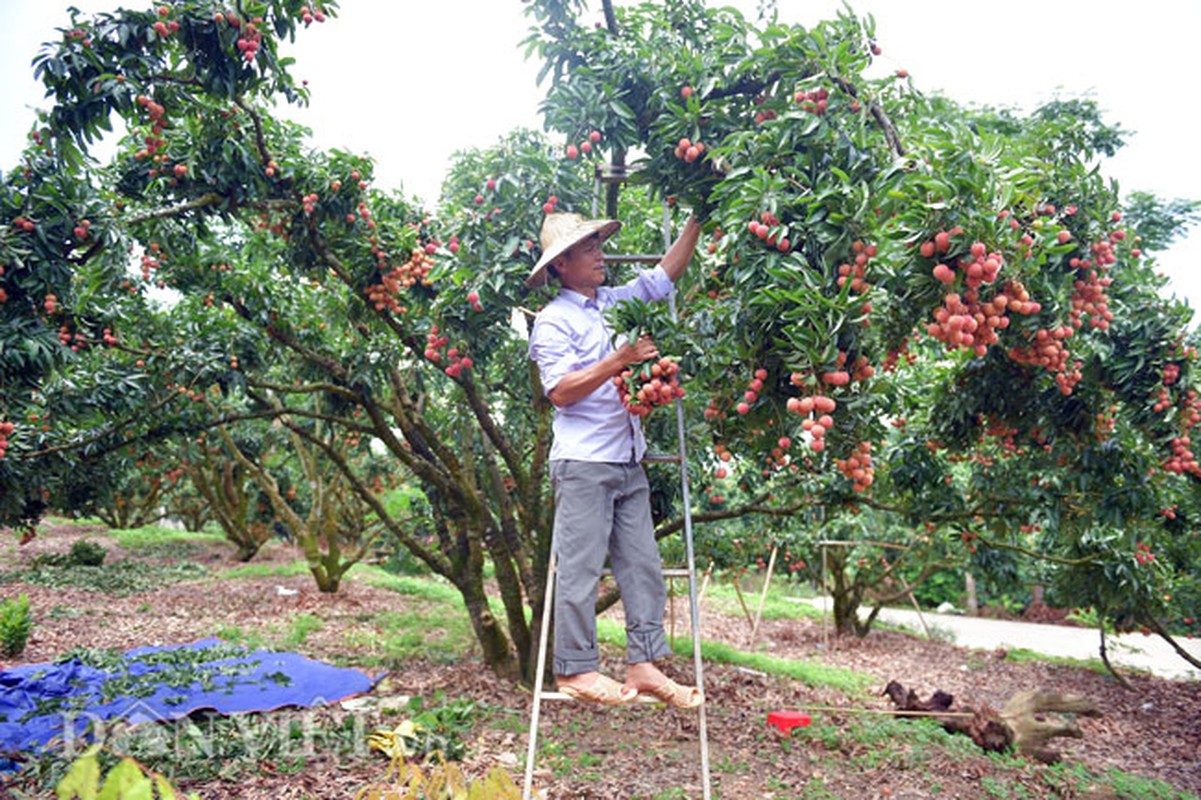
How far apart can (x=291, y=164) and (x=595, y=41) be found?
222 centimetres

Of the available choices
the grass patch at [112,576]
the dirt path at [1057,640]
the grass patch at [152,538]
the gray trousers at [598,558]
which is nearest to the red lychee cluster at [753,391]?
the gray trousers at [598,558]

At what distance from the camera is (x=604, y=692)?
289cm

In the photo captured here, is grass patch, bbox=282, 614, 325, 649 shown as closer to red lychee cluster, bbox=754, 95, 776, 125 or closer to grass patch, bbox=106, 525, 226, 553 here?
red lychee cluster, bbox=754, 95, 776, 125

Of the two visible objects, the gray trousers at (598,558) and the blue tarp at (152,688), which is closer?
the gray trousers at (598,558)

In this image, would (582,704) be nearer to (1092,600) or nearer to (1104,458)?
(1104,458)

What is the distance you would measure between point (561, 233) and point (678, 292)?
1.02 metres

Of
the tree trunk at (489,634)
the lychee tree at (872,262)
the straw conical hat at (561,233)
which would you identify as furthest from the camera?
the tree trunk at (489,634)

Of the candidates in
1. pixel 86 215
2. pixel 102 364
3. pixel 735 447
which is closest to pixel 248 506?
pixel 102 364

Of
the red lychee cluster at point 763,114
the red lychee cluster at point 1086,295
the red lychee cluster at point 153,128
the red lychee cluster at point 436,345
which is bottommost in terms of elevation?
the red lychee cluster at point 436,345

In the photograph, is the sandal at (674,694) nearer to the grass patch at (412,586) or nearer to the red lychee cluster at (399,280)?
the red lychee cluster at (399,280)

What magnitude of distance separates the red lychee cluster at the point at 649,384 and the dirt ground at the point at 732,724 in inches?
83.7

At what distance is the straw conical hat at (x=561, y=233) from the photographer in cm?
332

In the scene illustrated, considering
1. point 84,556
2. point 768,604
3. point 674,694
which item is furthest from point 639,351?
point 84,556

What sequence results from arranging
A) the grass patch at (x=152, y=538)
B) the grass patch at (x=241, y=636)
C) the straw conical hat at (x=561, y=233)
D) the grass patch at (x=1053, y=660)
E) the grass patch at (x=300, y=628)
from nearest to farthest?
the straw conical hat at (x=561, y=233)
the grass patch at (x=241, y=636)
the grass patch at (x=300, y=628)
the grass patch at (x=1053, y=660)
the grass patch at (x=152, y=538)
